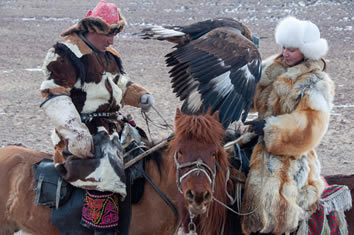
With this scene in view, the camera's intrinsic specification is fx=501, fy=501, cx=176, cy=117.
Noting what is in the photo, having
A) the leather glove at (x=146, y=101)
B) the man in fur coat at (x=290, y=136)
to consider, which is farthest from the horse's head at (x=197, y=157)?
the leather glove at (x=146, y=101)

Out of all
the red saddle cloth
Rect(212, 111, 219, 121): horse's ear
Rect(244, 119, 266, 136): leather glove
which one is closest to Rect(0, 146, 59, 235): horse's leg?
Rect(212, 111, 219, 121): horse's ear

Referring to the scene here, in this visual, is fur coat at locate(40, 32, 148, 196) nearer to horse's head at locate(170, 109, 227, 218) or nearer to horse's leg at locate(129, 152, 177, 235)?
horse's leg at locate(129, 152, 177, 235)

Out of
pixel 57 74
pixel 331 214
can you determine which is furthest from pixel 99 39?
pixel 331 214

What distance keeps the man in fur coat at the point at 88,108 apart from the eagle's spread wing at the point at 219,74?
61 centimetres

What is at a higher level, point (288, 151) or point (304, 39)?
point (304, 39)

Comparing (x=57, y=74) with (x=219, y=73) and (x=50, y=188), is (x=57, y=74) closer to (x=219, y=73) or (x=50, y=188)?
(x=50, y=188)

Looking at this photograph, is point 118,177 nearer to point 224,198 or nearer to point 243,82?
point 224,198

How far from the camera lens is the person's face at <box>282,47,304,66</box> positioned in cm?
351

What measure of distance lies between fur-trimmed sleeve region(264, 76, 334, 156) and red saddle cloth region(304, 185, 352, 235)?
1.77ft

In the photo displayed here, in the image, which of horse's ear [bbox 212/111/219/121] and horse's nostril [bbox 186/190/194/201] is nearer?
horse's nostril [bbox 186/190/194/201]

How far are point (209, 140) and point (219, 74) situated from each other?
436mm

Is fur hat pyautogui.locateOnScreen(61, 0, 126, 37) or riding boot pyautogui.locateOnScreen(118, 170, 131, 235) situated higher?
fur hat pyautogui.locateOnScreen(61, 0, 126, 37)

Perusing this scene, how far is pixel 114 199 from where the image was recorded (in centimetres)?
363

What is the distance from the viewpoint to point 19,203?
3.71 metres
